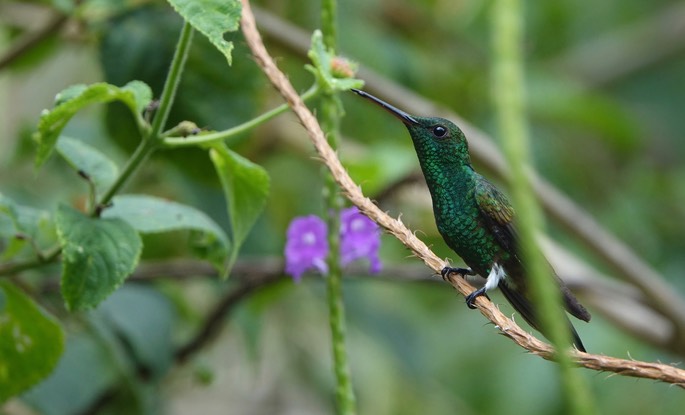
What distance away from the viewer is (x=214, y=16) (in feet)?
3.27

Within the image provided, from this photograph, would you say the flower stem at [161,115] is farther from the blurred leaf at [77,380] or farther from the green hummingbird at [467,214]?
the blurred leaf at [77,380]

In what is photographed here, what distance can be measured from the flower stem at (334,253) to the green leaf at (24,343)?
367 millimetres

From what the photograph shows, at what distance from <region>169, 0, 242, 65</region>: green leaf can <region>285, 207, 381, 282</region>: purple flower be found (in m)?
0.43

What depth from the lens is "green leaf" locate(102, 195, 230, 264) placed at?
1.25m

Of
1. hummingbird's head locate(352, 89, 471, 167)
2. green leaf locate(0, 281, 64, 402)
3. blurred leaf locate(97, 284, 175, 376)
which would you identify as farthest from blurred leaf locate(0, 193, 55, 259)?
blurred leaf locate(97, 284, 175, 376)

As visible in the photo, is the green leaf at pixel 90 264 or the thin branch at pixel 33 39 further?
the thin branch at pixel 33 39

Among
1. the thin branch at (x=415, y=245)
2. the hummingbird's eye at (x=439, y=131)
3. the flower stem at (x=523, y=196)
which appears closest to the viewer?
the flower stem at (x=523, y=196)

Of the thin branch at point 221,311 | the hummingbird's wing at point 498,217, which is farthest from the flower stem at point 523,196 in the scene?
the thin branch at point 221,311

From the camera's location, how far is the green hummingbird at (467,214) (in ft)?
3.51

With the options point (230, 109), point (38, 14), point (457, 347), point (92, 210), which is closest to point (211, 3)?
point (92, 210)

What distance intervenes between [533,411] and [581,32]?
226cm

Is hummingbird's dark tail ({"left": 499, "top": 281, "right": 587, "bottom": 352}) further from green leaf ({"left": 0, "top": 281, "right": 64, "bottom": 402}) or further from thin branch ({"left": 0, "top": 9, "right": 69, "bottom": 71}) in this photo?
thin branch ({"left": 0, "top": 9, "right": 69, "bottom": 71})

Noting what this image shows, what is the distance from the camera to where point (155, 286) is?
2.07 meters

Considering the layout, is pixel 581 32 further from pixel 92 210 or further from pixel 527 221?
pixel 527 221
